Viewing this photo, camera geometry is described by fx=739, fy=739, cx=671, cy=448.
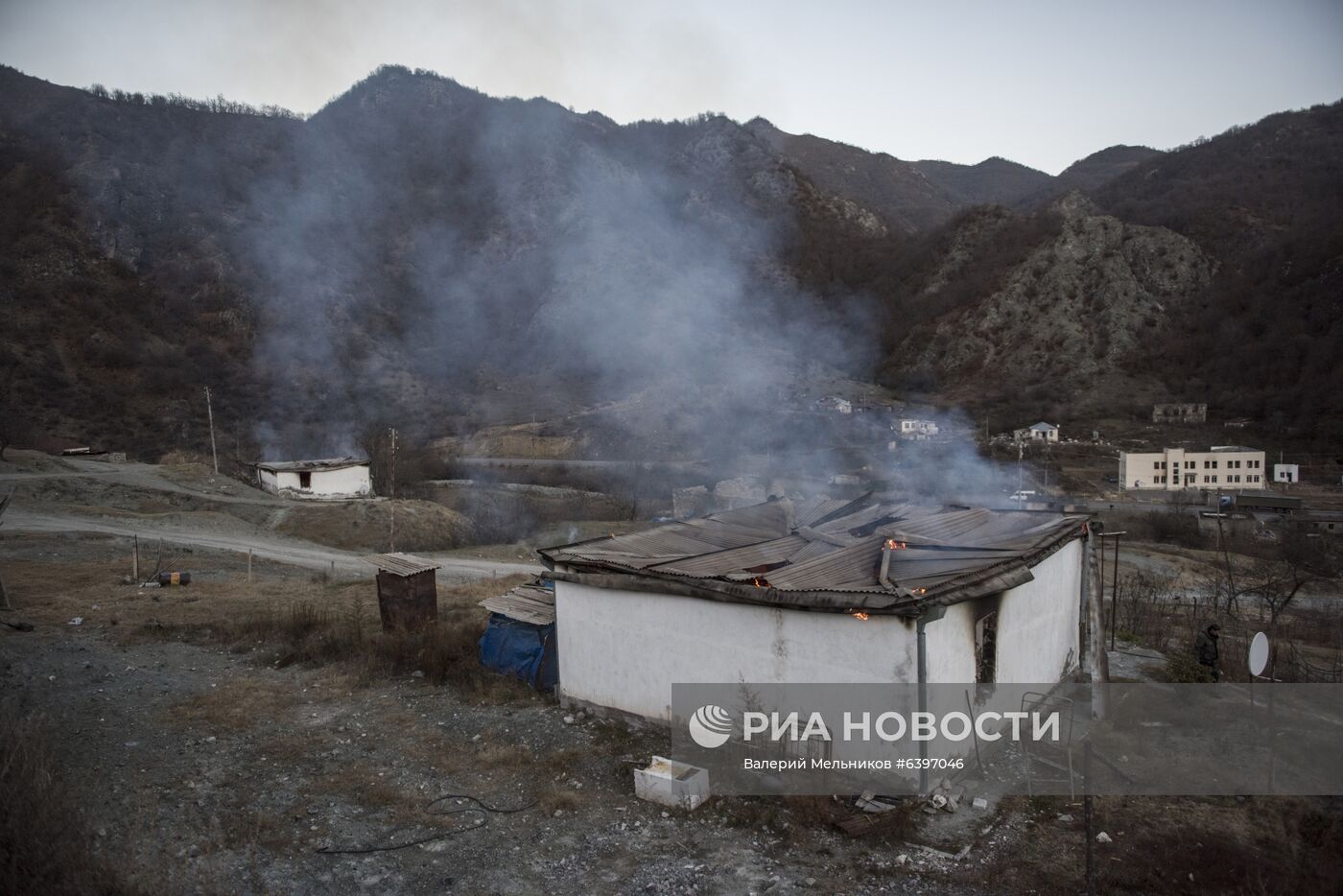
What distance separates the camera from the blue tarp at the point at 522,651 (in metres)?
A: 8.23

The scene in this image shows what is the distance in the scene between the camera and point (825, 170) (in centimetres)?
10956

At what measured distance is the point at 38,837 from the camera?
378 centimetres

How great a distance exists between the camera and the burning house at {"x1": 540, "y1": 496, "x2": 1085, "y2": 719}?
5.73m

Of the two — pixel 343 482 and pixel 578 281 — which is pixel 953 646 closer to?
pixel 343 482

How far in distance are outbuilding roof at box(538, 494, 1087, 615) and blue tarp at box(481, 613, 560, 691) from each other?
1043 mm

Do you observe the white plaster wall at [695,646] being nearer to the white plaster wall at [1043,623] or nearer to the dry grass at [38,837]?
the white plaster wall at [1043,623]

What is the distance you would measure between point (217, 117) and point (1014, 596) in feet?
305

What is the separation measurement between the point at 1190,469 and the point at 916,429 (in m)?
14.0

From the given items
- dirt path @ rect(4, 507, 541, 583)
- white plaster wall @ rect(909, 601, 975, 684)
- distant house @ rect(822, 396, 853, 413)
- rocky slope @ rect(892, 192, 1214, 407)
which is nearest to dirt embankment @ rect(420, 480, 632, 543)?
dirt path @ rect(4, 507, 541, 583)

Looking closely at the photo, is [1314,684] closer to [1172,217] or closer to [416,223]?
[1172,217]

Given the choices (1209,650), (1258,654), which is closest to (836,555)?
(1258,654)

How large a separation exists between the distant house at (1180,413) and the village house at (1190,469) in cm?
997

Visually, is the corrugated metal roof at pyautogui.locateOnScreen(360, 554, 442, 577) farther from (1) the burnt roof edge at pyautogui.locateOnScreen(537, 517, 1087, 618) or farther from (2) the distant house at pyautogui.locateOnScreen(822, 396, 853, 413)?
(2) the distant house at pyautogui.locateOnScreen(822, 396, 853, 413)

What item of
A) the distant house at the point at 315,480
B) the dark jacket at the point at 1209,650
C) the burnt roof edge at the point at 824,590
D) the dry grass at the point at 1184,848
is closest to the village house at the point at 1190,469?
the dark jacket at the point at 1209,650
